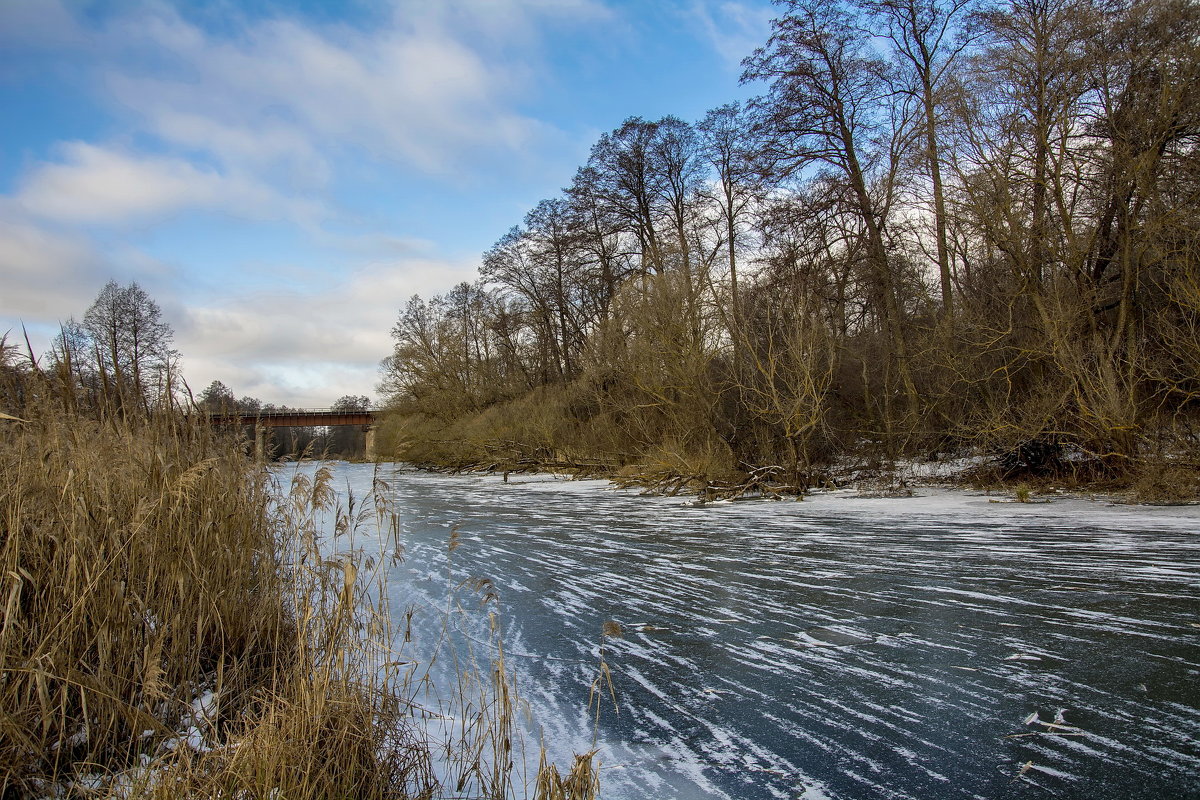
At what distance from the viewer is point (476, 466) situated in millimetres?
32250

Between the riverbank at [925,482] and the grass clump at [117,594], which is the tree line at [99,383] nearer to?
the grass clump at [117,594]

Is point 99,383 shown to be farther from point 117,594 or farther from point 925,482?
point 925,482

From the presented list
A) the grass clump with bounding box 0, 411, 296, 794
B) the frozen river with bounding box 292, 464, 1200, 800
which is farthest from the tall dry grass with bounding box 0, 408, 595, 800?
→ the frozen river with bounding box 292, 464, 1200, 800

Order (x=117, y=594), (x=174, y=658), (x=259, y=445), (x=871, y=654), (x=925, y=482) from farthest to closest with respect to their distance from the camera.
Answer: (x=925, y=482) < (x=259, y=445) < (x=871, y=654) < (x=174, y=658) < (x=117, y=594)

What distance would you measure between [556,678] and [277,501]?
9.24 ft

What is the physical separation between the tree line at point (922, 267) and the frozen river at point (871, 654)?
2450 mm

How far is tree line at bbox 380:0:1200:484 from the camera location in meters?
11.8

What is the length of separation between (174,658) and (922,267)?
18.6m

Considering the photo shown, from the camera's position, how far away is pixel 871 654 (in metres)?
4.66

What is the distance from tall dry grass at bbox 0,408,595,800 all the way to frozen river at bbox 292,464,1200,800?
82 cm

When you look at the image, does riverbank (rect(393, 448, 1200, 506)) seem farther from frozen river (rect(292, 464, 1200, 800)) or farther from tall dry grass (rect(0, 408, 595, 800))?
tall dry grass (rect(0, 408, 595, 800))

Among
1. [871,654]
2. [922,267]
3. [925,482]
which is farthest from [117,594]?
[922,267]

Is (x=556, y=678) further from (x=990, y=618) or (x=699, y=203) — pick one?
(x=699, y=203)

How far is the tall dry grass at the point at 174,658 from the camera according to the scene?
9.13 feet
